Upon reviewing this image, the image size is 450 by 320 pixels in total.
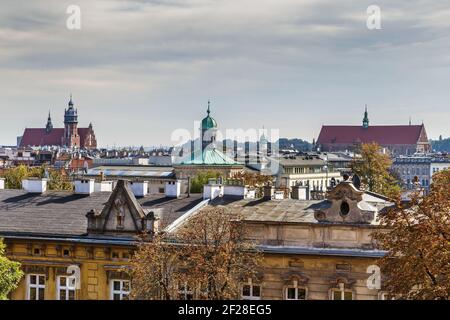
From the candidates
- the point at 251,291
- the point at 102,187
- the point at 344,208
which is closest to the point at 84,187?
the point at 102,187

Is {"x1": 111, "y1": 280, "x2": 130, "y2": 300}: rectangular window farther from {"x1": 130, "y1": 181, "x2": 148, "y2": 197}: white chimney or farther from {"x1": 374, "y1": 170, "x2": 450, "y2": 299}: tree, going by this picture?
{"x1": 374, "y1": 170, "x2": 450, "y2": 299}: tree

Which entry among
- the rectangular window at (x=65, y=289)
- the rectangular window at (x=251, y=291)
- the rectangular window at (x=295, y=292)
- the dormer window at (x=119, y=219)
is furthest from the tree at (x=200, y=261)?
the rectangular window at (x=65, y=289)

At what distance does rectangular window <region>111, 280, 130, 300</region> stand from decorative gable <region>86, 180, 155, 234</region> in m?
2.34

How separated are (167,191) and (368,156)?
65.4m

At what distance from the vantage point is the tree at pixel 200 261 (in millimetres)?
34219

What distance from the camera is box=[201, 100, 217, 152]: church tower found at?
158875 millimetres

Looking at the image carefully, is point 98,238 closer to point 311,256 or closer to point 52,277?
point 52,277

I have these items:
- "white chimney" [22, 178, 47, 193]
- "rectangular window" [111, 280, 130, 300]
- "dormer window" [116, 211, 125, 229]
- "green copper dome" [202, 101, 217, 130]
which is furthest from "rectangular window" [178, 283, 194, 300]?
"green copper dome" [202, 101, 217, 130]

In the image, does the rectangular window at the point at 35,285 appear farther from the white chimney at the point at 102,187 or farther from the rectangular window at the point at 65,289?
the white chimney at the point at 102,187

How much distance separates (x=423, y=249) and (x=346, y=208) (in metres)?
11.5

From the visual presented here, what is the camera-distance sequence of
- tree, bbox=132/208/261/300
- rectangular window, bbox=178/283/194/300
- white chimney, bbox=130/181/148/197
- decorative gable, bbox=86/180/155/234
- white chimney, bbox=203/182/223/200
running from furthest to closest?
white chimney, bbox=130/181/148/197
white chimney, bbox=203/182/223/200
decorative gable, bbox=86/180/155/234
rectangular window, bbox=178/283/194/300
tree, bbox=132/208/261/300

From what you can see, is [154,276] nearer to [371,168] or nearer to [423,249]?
[423,249]

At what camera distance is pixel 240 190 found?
158 feet
